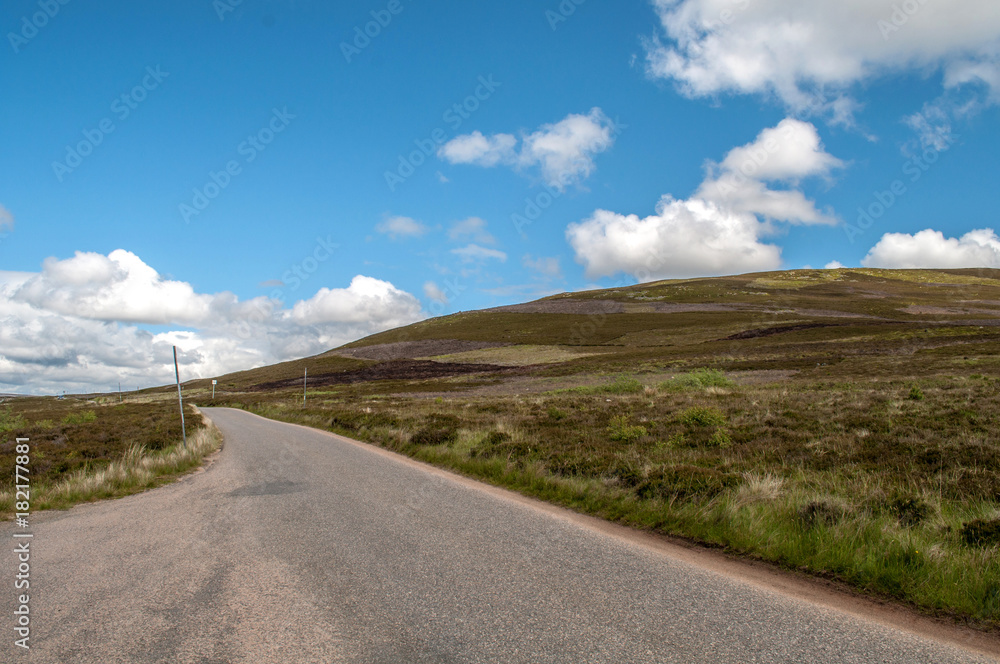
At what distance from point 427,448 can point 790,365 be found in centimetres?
4504

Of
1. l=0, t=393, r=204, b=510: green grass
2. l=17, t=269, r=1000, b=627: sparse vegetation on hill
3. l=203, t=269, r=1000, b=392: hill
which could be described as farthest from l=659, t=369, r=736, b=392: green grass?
l=0, t=393, r=204, b=510: green grass

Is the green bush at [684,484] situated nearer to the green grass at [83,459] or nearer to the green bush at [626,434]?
the green bush at [626,434]

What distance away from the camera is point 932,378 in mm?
29391

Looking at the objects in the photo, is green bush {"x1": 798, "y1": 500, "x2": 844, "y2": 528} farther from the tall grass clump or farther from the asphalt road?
the tall grass clump

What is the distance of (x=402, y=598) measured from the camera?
5215 mm

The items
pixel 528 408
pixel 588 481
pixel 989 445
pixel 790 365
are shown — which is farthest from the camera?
pixel 790 365

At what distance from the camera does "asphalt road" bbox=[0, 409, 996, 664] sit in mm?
4273

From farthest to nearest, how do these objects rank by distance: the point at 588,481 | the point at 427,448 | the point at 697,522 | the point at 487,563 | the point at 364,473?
the point at 427,448, the point at 364,473, the point at 588,481, the point at 697,522, the point at 487,563

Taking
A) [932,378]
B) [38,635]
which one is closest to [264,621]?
[38,635]

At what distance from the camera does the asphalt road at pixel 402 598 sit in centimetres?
427

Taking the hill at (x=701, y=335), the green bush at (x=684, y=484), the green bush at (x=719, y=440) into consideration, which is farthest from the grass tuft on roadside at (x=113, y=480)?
the hill at (x=701, y=335)

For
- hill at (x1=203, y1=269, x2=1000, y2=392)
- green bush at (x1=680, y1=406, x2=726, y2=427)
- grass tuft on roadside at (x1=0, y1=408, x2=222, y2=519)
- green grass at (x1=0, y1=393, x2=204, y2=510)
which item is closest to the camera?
grass tuft on roadside at (x1=0, y1=408, x2=222, y2=519)

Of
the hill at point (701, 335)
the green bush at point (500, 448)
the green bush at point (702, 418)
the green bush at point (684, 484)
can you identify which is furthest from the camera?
the hill at point (701, 335)

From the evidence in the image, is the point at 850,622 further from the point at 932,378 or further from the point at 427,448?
the point at 932,378
